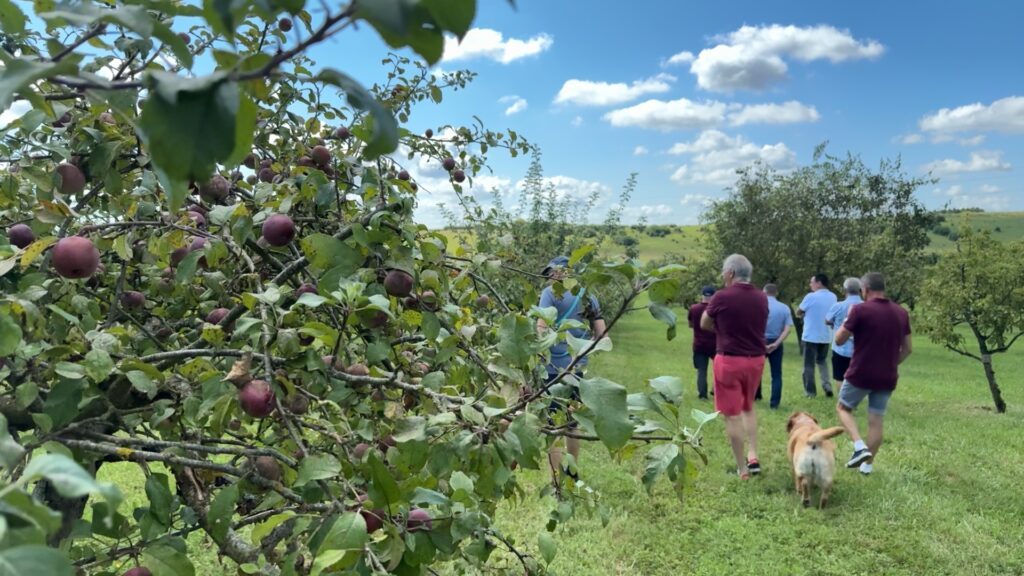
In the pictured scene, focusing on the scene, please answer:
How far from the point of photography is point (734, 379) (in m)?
5.27

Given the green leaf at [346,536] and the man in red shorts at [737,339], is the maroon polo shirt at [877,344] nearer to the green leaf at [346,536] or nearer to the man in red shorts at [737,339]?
the man in red shorts at [737,339]

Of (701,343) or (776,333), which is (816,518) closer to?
(776,333)

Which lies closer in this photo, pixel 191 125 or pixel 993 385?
pixel 191 125

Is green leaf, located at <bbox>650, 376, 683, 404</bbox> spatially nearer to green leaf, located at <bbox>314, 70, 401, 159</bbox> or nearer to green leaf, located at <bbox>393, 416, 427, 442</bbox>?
green leaf, located at <bbox>393, 416, 427, 442</bbox>

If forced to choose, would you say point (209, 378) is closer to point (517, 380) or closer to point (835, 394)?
point (517, 380)

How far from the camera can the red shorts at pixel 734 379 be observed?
5.23 m

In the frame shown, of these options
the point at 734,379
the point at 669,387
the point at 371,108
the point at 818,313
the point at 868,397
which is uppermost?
the point at 371,108

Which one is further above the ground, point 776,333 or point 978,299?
point 978,299

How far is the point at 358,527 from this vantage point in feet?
3.02

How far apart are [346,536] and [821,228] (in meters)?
20.1

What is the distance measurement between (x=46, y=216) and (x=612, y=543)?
3.89 meters

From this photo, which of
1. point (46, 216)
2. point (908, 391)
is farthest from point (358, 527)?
point (908, 391)

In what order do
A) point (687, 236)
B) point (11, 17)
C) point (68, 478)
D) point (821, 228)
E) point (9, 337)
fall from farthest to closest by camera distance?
1. point (687, 236)
2. point (821, 228)
3. point (11, 17)
4. point (9, 337)
5. point (68, 478)

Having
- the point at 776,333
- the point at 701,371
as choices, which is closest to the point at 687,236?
the point at 701,371
